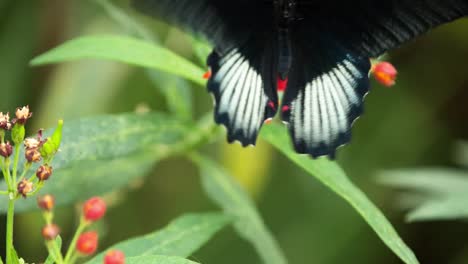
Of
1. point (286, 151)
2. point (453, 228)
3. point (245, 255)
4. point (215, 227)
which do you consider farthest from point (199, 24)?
point (453, 228)

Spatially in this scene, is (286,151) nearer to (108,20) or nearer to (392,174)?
(392,174)

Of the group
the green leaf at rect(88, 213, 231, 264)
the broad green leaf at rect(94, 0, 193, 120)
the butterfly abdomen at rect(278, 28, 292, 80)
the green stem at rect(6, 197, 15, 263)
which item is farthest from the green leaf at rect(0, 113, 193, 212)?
the green stem at rect(6, 197, 15, 263)

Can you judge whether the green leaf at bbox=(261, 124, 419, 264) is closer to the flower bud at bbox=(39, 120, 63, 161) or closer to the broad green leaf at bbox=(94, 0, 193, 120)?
the broad green leaf at bbox=(94, 0, 193, 120)

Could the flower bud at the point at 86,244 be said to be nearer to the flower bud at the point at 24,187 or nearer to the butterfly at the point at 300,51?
the flower bud at the point at 24,187

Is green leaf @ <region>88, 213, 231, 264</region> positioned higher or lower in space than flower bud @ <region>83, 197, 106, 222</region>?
lower

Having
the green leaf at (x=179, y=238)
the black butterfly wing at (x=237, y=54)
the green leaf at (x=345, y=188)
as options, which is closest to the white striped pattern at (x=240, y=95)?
the black butterfly wing at (x=237, y=54)

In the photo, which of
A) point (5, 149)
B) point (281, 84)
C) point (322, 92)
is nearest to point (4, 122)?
point (5, 149)
